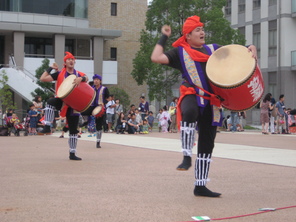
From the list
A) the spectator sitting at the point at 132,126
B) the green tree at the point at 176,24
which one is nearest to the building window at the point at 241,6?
the green tree at the point at 176,24

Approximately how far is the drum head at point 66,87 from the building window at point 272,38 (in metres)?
35.0

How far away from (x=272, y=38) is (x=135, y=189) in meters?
38.6

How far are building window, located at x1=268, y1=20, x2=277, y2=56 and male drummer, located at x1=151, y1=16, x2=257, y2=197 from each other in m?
38.1

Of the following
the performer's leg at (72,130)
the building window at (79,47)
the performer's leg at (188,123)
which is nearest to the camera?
the performer's leg at (188,123)

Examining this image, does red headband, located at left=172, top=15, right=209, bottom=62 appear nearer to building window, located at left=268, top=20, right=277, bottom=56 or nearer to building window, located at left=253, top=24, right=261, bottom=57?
building window, located at left=268, top=20, right=277, bottom=56

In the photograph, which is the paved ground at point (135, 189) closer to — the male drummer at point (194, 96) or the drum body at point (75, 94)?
the male drummer at point (194, 96)

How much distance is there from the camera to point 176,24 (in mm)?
36719

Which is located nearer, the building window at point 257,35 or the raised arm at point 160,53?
the raised arm at point 160,53

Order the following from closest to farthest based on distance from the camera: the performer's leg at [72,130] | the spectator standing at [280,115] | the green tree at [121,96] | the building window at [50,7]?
the performer's leg at [72,130], the spectator standing at [280,115], the green tree at [121,96], the building window at [50,7]

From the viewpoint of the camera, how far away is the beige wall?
4338 cm

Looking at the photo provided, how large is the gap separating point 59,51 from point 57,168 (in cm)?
3081

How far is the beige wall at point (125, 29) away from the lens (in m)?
43.4

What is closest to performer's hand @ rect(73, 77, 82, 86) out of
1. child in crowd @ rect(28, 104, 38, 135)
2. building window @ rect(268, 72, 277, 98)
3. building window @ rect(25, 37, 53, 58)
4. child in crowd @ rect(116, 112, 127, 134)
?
child in crowd @ rect(28, 104, 38, 135)

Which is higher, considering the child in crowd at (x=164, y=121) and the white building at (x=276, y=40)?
the white building at (x=276, y=40)
